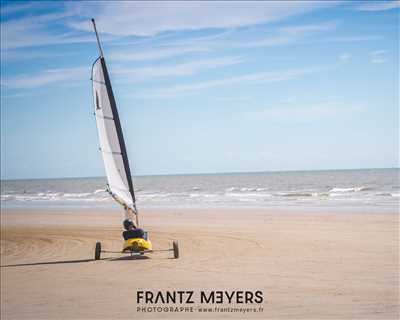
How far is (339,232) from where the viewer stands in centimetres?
1384

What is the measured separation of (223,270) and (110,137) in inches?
156

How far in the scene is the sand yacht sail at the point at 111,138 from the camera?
35.3 ft

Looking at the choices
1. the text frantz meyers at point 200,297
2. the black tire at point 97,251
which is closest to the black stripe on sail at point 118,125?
the black tire at point 97,251

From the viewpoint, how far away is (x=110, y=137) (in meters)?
11.1

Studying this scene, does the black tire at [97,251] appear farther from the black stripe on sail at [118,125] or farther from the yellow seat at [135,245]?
the black stripe on sail at [118,125]

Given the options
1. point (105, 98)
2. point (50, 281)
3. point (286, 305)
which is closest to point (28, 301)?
point (50, 281)

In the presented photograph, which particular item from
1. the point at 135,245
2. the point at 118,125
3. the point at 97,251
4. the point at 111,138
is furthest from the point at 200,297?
the point at 118,125

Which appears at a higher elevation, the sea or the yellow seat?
the sea

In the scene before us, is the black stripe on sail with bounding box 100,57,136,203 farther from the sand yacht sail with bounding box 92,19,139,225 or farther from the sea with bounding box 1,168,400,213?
the sea with bounding box 1,168,400,213

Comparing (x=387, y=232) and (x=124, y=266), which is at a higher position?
(x=387, y=232)

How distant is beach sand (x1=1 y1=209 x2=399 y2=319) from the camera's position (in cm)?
709

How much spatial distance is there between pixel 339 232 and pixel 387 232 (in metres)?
1.26

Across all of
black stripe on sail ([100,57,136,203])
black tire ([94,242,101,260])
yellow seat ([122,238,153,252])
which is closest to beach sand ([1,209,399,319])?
black tire ([94,242,101,260])

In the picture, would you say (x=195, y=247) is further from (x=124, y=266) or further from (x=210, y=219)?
(x=210, y=219)
